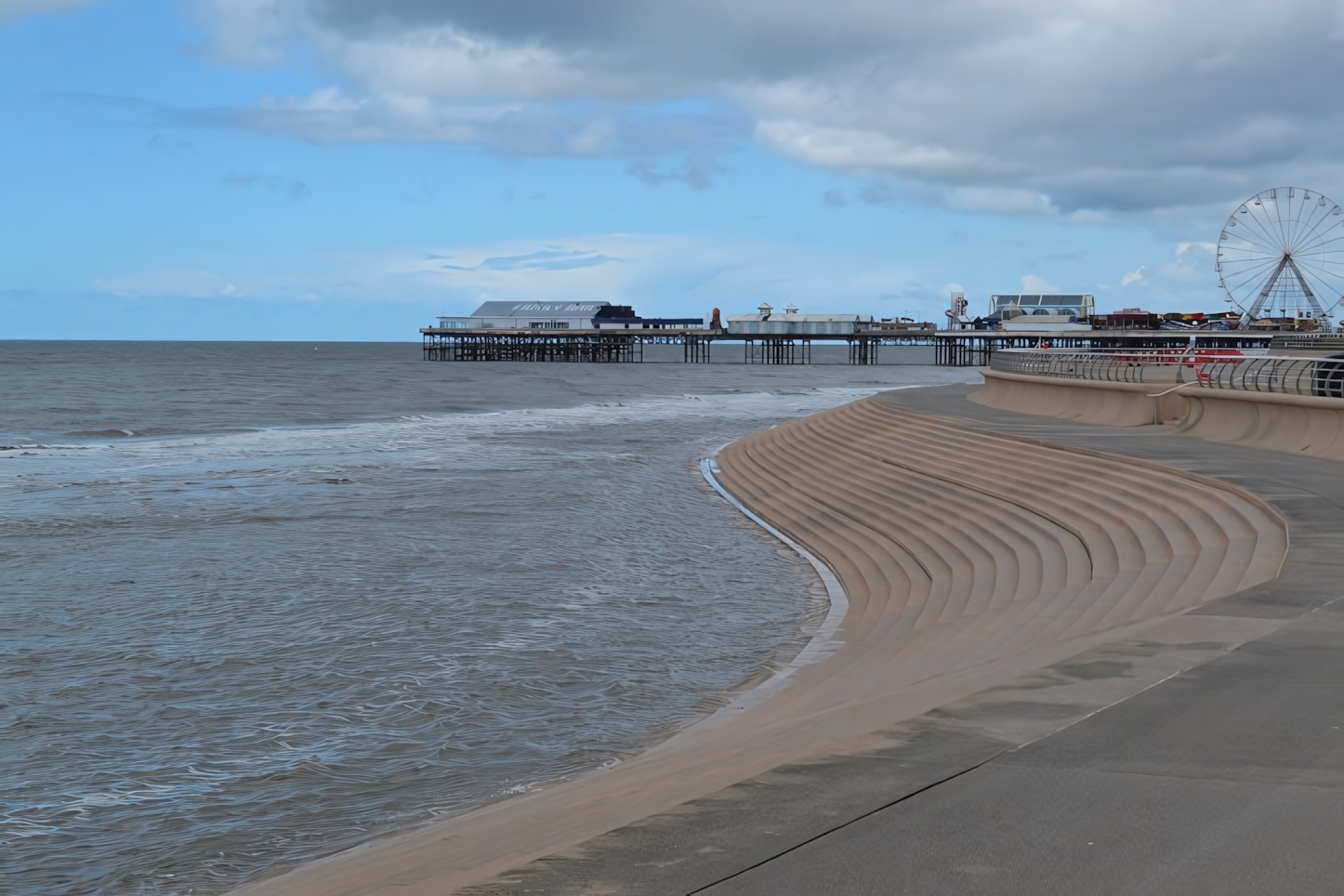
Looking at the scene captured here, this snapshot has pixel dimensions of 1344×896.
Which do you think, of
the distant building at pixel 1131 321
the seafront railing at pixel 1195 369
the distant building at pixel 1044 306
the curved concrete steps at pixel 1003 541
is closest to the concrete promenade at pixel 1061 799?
the curved concrete steps at pixel 1003 541

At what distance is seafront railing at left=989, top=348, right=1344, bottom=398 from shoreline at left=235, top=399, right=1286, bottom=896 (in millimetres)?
4176

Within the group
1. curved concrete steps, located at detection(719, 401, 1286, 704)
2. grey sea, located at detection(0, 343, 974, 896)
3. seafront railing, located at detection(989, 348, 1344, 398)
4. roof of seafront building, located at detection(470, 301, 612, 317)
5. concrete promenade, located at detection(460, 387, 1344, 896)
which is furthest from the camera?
roof of seafront building, located at detection(470, 301, 612, 317)

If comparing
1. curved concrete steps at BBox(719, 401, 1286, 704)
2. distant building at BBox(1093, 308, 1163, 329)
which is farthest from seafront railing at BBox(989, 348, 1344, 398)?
distant building at BBox(1093, 308, 1163, 329)

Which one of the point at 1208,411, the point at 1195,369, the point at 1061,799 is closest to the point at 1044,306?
the point at 1195,369

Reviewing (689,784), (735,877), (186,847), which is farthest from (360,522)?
(735,877)

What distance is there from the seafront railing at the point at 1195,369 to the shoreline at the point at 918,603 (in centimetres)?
418

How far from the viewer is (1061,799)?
499 cm

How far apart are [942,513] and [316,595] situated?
832 centimetres

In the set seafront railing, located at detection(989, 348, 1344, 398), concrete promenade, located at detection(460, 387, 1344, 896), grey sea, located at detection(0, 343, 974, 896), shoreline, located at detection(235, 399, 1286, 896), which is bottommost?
grey sea, located at detection(0, 343, 974, 896)

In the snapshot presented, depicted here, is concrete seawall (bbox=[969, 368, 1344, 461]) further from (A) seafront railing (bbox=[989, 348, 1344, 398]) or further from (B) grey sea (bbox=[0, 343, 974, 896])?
(B) grey sea (bbox=[0, 343, 974, 896])

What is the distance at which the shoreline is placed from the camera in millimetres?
5996

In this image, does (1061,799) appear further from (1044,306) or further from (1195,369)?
(1044,306)

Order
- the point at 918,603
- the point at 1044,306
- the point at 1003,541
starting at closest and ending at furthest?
the point at 918,603
the point at 1003,541
the point at 1044,306

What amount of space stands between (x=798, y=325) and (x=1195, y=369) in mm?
117664
